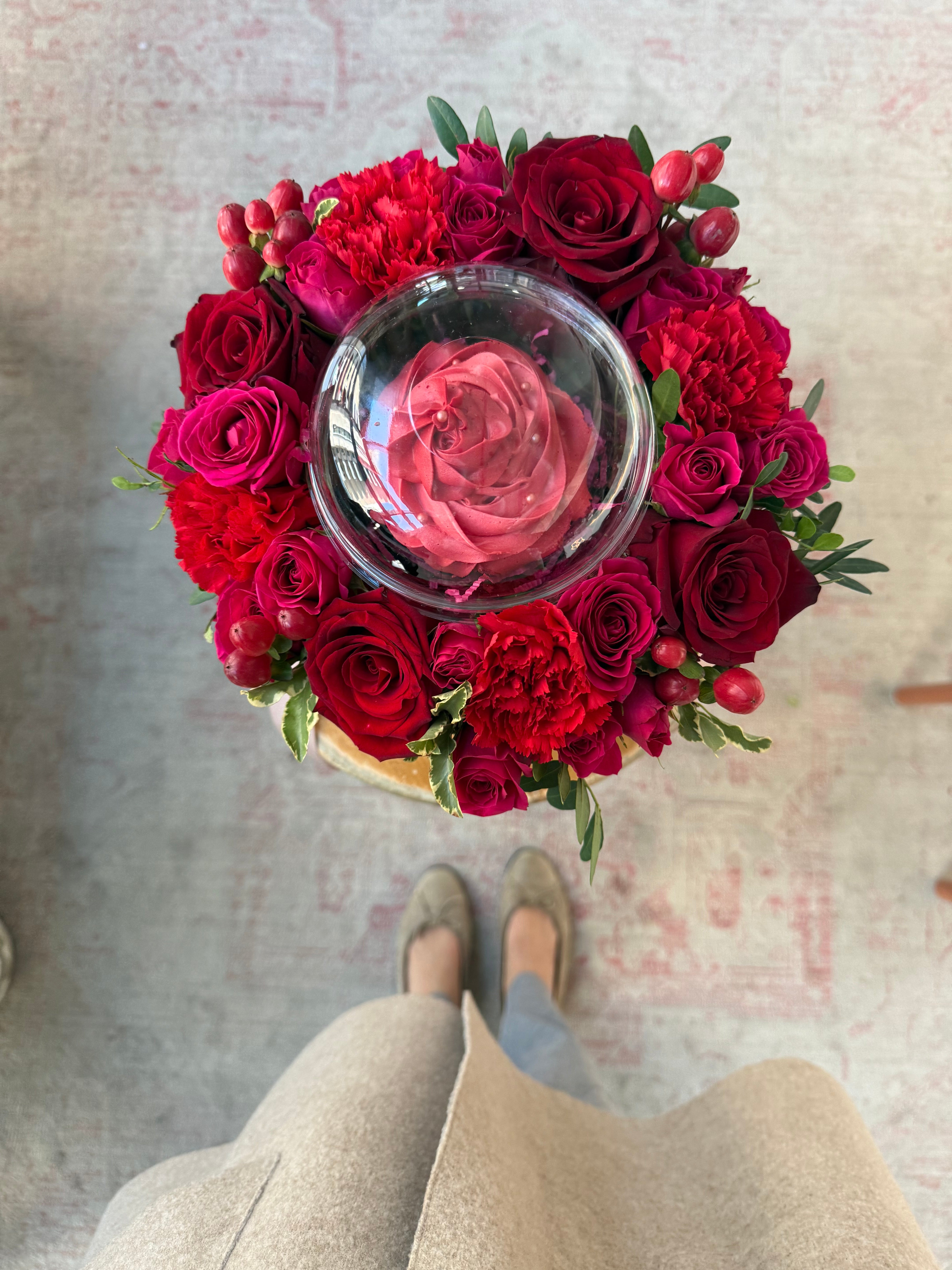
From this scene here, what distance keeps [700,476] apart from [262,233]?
1.47ft

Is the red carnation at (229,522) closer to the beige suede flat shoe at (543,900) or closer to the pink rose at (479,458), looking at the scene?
the pink rose at (479,458)

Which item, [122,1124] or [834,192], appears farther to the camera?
[834,192]

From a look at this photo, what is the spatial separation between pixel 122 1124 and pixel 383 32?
1908mm

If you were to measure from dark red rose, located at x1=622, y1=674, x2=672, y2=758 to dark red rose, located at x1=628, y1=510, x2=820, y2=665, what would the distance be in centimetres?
5

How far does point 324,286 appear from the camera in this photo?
0.68 metres

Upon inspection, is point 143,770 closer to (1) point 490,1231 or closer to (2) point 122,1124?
(2) point 122,1124

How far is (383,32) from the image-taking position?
1.44m

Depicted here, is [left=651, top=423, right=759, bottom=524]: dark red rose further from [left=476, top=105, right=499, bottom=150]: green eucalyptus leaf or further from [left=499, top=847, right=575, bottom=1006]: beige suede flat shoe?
[left=499, top=847, right=575, bottom=1006]: beige suede flat shoe

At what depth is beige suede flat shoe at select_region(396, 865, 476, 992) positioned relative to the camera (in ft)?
4.32

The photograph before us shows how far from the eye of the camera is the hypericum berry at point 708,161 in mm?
670

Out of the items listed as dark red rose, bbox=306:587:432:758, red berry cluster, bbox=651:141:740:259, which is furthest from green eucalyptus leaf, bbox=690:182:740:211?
dark red rose, bbox=306:587:432:758

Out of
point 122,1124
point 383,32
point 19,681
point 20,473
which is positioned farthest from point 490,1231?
point 383,32

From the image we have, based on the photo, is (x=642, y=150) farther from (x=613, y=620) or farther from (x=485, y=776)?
(x=485, y=776)

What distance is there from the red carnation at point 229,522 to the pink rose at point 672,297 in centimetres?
31
